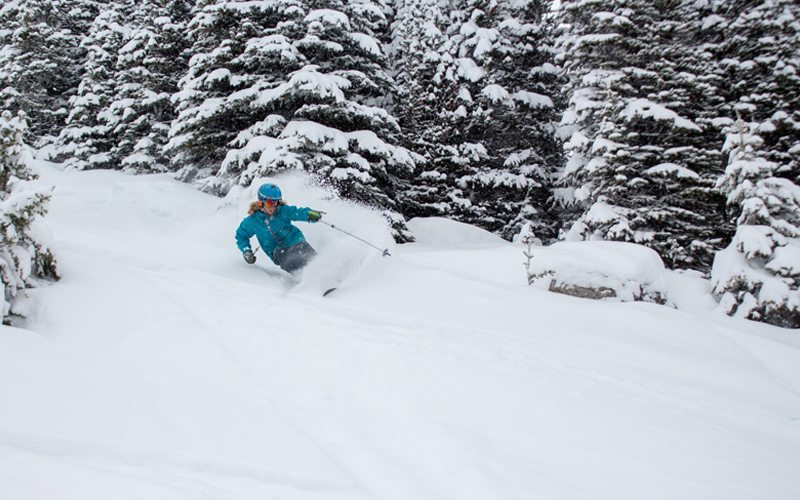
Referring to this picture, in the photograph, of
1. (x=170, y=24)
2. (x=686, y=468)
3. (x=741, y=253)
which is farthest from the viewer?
(x=170, y=24)

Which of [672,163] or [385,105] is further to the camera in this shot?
[385,105]

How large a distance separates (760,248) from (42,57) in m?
26.3

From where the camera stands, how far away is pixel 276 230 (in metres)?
7.68

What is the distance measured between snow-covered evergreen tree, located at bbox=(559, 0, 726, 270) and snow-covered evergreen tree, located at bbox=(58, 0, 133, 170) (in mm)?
16481

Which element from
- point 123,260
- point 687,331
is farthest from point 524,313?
point 123,260

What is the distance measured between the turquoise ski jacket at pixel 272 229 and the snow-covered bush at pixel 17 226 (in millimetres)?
2809

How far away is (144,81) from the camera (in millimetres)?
15844

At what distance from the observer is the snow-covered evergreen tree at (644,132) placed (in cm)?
1166

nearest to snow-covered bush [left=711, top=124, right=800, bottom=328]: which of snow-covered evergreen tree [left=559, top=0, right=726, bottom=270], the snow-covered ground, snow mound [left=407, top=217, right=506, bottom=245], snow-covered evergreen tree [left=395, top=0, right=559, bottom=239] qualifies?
the snow-covered ground

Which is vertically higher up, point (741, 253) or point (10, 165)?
point (741, 253)

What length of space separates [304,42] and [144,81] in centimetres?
853

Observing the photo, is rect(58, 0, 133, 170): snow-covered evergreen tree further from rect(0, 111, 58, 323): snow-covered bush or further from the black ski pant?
rect(0, 111, 58, 323): snow-covered bush

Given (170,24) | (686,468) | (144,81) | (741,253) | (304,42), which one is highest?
(170,24)

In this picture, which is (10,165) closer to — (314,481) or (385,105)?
(314,481)
